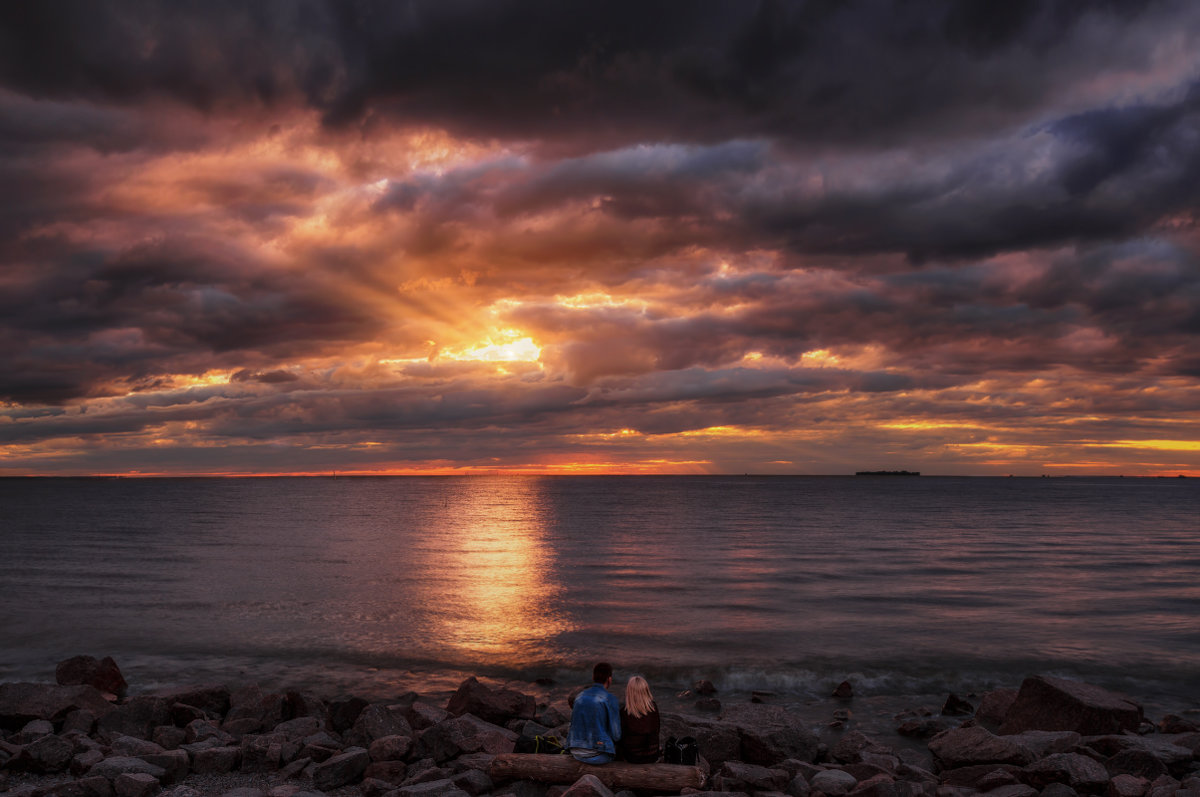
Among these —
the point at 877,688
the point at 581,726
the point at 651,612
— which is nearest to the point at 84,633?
the point at 651,612

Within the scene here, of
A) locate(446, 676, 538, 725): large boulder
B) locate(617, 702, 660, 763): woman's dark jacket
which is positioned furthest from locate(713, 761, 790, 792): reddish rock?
locate(446, 676, 538, 725): large boulder

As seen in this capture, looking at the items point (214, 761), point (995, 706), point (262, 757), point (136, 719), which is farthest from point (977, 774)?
point (136, 719)

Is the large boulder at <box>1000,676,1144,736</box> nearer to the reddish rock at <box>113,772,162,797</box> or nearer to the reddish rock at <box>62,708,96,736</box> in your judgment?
the reddish rock at <box>113,772,162,797</box>

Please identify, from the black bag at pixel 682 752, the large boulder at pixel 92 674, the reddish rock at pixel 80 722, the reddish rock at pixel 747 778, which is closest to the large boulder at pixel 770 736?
the reddish rock at pixel 747 778

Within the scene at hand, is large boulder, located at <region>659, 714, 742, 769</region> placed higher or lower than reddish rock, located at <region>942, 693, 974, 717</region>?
higher

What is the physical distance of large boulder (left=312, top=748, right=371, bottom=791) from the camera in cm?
1379

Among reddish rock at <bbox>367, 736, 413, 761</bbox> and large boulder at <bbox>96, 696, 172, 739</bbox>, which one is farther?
large boulder at <bbox>96, 696, 172, 739</bbox>

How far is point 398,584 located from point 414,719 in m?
26.3

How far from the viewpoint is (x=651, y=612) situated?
33281mm

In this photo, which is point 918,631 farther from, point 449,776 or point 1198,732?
point 449,776

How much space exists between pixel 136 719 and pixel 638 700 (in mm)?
11728

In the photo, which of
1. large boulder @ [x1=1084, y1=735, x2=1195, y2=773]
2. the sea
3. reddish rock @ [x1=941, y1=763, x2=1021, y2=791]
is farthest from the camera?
the sea

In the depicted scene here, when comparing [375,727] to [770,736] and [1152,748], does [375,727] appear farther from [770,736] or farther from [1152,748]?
[1152,748]

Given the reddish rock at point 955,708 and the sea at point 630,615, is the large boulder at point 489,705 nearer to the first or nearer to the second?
the sea at point 630,615
